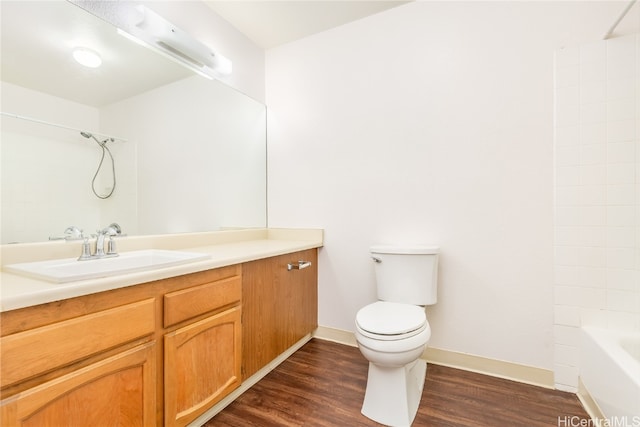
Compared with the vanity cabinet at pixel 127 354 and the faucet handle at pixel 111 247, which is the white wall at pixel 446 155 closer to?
the vanity cabinet at pixel 127 354

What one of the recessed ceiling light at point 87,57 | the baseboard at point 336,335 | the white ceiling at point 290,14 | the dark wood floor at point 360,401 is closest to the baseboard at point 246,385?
the dark wood floor at point 360,401

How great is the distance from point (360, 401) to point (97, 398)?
3.72ft

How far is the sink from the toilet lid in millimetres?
814

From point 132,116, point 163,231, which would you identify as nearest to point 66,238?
point 163,231

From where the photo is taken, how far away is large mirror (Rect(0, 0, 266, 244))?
123 cm

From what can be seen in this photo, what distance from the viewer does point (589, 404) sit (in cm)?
143

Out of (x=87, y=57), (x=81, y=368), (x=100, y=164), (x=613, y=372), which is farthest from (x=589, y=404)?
(x=87, y=57)

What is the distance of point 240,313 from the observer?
4.90 ft

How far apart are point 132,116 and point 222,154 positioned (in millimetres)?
666

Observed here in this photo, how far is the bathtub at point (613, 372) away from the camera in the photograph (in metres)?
1.07

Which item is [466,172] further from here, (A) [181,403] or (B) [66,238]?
(B) [66,238]

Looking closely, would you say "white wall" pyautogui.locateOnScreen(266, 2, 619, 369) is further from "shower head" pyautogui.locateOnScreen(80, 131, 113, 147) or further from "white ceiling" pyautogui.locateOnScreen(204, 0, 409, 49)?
"shower head" pyautogui.locateOnScreen(80, 131, 113, 147)

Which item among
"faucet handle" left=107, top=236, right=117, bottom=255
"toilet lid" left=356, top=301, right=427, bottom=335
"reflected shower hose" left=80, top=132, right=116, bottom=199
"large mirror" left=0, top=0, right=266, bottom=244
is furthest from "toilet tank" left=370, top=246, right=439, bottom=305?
"reflected shower hose" left=80, top=132, right=116, bottom=199

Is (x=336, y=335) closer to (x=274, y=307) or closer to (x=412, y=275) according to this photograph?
(x=274, y=307)
